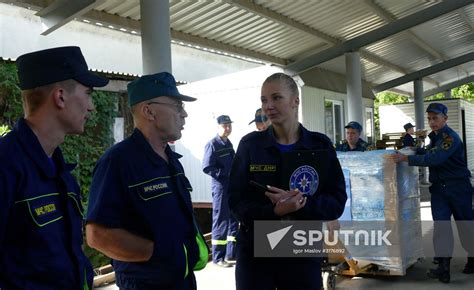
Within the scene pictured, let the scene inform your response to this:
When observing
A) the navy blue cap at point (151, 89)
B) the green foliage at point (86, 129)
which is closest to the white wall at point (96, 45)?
the green foliage at point (86, 129)

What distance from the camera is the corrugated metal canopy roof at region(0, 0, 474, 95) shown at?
289 inches

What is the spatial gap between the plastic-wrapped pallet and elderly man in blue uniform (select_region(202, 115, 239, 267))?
5.87 ft

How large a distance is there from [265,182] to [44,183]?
148 centimetres

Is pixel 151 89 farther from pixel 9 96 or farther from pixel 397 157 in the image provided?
pixel 9 96

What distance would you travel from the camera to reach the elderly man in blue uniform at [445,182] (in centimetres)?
580

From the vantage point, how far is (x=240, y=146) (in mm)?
3084

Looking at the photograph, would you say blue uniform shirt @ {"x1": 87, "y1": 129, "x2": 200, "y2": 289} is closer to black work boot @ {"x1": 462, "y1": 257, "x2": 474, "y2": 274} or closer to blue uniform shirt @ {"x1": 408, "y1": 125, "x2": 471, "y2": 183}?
blue uniform shirt @ {"x1": 408, "y1": 125, "x2": 471, "y2": 183}

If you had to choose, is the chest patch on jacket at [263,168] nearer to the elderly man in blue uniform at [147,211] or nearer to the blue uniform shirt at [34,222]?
the elderly man in blue uniform at [147,211]

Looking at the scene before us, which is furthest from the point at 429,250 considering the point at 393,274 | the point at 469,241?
→ the point at 393,274

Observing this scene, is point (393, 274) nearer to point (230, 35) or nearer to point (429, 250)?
point (429, 250)

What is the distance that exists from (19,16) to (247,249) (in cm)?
661

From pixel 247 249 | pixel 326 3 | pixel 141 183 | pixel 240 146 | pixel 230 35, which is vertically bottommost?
pixel 247 249

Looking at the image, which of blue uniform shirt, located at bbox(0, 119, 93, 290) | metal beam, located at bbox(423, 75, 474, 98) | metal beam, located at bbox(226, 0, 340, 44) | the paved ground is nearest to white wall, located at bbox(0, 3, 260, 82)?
metal beam, located at bbox(226, 0, 340, 44)

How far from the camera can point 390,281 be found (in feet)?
19.9
